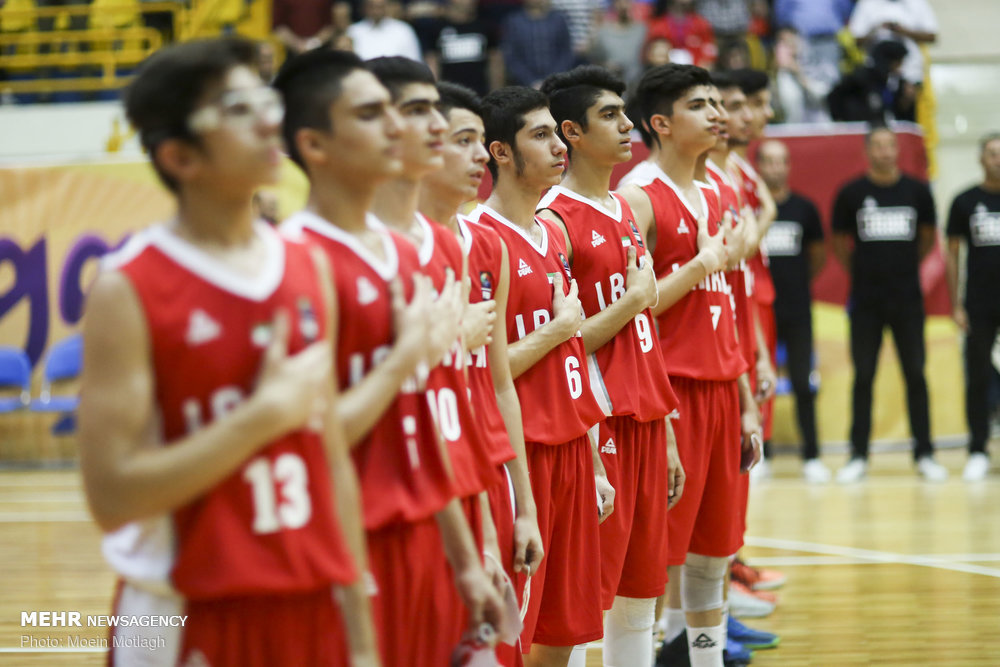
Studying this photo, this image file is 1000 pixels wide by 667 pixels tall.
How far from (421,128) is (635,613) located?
7.06 ft

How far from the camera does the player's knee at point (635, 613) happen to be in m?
Answer: 4.14

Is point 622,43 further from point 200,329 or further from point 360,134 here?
point 200,329

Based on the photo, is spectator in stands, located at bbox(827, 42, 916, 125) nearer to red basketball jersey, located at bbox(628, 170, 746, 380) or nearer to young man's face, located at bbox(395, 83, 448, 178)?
red basketball jersey, located at bbox(628, 170, 746, 380)

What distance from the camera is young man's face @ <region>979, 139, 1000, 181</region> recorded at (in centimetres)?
941

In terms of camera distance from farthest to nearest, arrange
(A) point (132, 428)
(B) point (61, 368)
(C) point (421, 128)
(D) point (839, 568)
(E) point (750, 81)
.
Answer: (B) point (61, 368) → (D) point (839, 568) → (E) point (750, 81) → (C) point (421, 128) → (A) point (132, 428)

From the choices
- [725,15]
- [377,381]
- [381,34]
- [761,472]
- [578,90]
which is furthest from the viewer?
[725,15]

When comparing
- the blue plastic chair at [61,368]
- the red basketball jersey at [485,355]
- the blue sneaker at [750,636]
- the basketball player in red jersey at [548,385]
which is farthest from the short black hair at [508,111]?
the blue plastic chair at [61,368]

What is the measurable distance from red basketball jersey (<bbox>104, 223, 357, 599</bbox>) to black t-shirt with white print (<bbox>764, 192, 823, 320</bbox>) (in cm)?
770

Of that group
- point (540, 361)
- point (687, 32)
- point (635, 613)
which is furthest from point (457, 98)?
point (687, 32)

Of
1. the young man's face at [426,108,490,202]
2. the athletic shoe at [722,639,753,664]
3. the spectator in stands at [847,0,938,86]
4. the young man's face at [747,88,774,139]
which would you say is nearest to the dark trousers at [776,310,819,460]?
the young man's face at [747,88,774,139]

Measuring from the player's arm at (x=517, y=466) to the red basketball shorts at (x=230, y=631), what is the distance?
3.59 feet

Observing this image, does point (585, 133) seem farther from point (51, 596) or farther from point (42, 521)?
point (42, 521)

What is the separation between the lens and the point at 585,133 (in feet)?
13.7

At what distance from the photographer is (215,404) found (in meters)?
1.98
